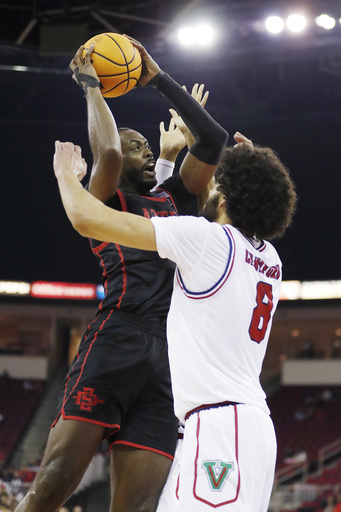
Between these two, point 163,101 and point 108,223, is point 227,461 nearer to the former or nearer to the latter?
point 108,223

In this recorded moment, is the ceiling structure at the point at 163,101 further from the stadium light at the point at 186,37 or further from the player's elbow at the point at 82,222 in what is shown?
the player's elbow at the point at 82,222

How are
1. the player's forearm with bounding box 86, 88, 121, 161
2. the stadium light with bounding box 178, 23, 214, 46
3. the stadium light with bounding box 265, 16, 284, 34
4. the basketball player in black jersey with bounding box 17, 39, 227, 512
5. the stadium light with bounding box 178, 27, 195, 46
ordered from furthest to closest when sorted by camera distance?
the stadium light with bounding box 178, 27, 195, 46 < the stadium light with bounding box 178, 23, 214, 46 < the stadium light with bounding box 265, 16, 284, 34 < the player's forearm with bounding box 86, 88, 121, 161 < the basketball player in black jersey with bounding box 17, 39, 227, 512

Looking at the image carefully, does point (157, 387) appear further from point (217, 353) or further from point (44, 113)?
point (44, 113)

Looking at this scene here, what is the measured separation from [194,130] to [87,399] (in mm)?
1572

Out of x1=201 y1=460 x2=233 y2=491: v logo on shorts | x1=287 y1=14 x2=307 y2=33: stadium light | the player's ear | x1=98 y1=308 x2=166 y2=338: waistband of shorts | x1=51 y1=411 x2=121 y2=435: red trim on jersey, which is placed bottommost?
x1=201 y1=460 x2=233 y2=491: v logo on shorts

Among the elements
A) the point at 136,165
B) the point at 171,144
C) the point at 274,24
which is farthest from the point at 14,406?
the point at 136,165

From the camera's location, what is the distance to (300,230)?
72.8ft

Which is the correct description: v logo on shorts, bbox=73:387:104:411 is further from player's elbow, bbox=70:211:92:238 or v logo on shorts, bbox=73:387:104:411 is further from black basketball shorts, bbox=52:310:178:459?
player's elbow, bbox=70:211:92:238

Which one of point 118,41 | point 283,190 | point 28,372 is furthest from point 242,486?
point 28,372

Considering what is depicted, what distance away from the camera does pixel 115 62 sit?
3953 millimetres

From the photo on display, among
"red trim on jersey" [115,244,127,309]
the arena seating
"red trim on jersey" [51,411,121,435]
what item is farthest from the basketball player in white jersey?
the arena seating

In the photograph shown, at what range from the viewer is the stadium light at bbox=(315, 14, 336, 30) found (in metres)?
13.5

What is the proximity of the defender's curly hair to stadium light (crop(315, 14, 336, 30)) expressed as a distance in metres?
11.3

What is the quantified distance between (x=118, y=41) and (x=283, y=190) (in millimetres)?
1615
